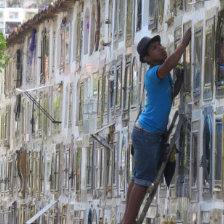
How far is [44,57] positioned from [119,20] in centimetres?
1281

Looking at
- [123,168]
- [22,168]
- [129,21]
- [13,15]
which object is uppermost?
[13,15]

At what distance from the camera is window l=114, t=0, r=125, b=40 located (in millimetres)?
32625

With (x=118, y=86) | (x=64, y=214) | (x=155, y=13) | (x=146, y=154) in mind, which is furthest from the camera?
(x=64, y=214)

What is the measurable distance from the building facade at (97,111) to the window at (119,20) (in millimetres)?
42

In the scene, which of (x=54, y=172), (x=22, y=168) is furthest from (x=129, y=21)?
Result: (x=22, y=168)

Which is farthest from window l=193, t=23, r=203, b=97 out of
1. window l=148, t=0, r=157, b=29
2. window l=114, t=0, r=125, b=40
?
window l=114, t=0, r=125, b=40

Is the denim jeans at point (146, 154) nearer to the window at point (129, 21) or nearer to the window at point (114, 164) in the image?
the window at point (129, 21)

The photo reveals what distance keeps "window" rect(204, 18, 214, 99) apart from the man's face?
3.71 feet

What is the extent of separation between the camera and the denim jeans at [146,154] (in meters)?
20.5

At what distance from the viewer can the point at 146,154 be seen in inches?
807

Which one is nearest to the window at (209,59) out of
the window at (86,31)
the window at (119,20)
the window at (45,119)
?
the window at (119,20)

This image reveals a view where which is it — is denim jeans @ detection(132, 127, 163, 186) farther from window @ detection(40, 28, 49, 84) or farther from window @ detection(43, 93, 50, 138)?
window @ detection(40, 28, 49, 84)

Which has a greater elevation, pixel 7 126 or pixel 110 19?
pixel 110 19

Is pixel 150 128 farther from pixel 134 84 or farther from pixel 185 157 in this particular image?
pixel 134 84
